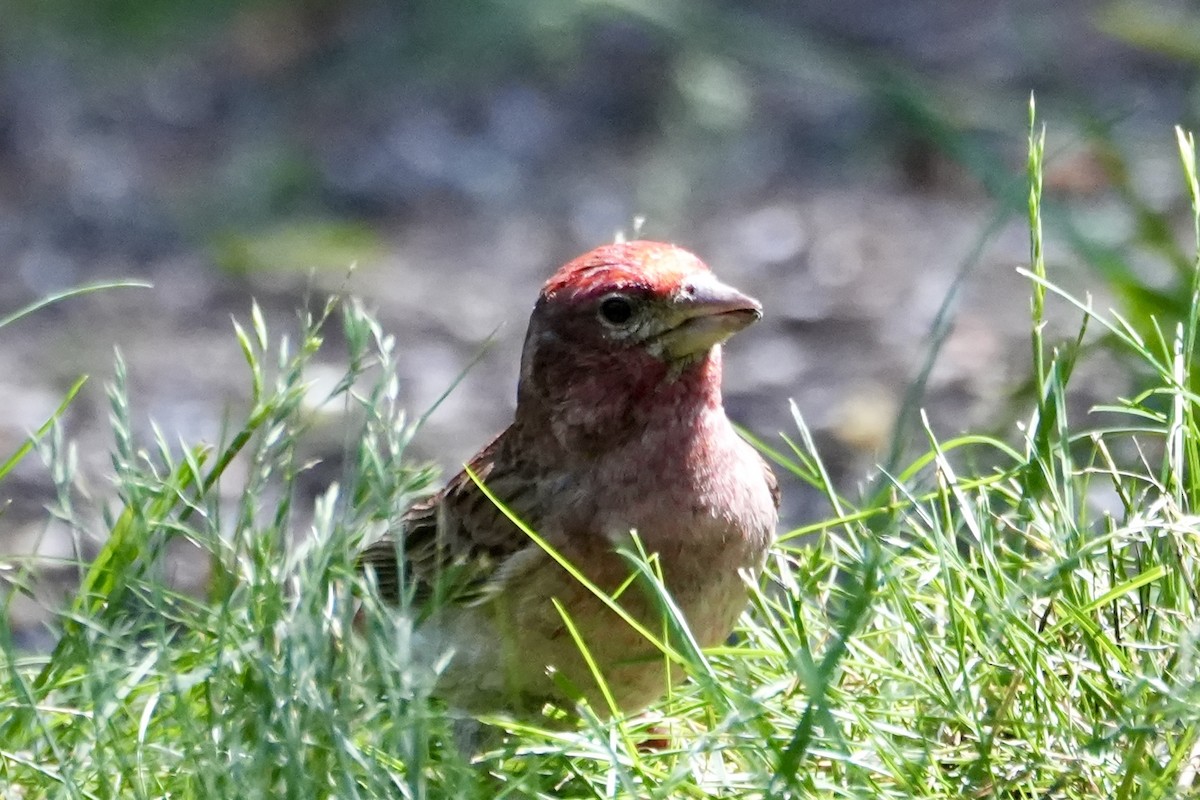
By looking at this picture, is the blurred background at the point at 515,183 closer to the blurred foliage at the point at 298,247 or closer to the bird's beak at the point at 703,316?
the blurred foliage at the point at 298,247

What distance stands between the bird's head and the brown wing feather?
216mm

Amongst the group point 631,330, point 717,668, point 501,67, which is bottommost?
point 717,668

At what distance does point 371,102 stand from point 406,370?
121 inches

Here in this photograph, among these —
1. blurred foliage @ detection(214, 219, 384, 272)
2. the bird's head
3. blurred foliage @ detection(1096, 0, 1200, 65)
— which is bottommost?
blurred foliage @ detection(214, 219, 384, 272)

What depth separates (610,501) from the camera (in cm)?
357

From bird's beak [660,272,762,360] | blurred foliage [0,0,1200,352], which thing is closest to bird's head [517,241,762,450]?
bird's beak [660,272,762,360]

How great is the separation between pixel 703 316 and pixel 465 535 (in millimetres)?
752

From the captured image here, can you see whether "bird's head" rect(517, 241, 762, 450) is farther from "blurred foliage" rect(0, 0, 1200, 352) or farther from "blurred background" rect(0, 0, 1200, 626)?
"blurred foliage" rect(0, 0, 1200, 352)

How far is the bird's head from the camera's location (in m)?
3.57

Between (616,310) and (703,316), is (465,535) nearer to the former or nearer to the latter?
(616,310)

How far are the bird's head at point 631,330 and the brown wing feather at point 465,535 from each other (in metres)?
0.22

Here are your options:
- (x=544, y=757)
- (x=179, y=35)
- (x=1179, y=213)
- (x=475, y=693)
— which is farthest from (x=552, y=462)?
(x=179, y=35)

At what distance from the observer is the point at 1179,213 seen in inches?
301

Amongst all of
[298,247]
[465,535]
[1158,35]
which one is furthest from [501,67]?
[465,535]
